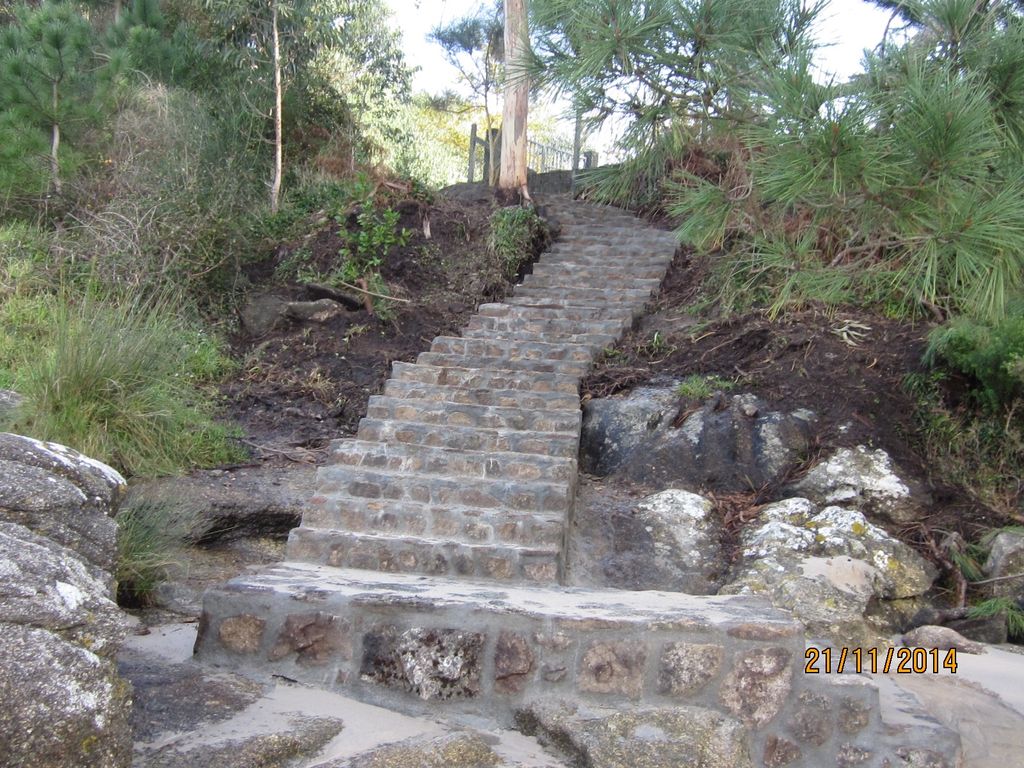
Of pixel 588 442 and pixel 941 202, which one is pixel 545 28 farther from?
pixel 588 442

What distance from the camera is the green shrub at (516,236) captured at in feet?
28.7

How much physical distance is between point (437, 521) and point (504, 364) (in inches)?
83.6

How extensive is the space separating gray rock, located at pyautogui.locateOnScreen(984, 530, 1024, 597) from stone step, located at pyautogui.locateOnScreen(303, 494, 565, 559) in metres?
2.35

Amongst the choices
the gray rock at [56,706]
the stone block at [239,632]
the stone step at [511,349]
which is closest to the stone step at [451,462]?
the stone step at [511,349]

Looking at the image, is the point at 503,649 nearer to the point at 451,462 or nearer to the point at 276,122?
the point at 451,462

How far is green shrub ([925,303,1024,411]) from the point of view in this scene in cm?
541

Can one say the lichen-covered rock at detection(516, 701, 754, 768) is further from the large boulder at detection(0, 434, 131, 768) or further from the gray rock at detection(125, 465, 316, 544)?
the gray rock at detection(125, 465, 316, 544)

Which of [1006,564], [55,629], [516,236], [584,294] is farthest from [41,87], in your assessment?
[1006,564]

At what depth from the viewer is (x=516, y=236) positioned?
894 centimetres

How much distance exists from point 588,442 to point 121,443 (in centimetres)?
283

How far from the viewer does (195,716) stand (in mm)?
2537

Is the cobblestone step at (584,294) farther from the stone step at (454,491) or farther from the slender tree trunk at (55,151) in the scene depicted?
the slender tree trunk at (55,151)

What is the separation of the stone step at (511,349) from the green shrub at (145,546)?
305 cm

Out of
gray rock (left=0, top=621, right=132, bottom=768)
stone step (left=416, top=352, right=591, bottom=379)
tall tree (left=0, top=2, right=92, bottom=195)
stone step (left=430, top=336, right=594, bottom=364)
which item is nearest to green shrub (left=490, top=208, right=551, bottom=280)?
stone step (left=430, top=336, right=594, bottom=364)
